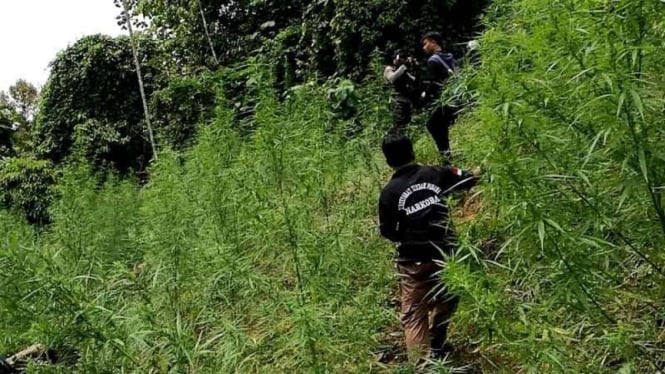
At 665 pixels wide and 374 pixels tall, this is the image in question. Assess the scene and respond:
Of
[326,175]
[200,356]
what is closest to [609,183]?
[200,356]

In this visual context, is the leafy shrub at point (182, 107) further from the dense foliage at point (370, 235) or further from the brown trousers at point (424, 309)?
the brown trousers at point (424, 309)

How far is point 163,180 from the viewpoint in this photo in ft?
18.5

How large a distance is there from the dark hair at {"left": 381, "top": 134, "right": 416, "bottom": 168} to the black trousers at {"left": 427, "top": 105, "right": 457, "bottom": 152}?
6.31ft

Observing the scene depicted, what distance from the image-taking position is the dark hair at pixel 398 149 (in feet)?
10.2

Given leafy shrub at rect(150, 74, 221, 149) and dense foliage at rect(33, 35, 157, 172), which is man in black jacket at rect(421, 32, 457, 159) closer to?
leafy shrub at rect(150, 74, 221, 149)

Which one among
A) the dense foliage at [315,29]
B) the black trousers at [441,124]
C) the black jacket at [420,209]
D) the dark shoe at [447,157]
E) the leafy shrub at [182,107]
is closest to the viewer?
the black jacket at [420,209]

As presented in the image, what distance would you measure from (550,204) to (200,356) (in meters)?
2.11

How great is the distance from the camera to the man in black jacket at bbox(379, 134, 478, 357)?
3.07 metres

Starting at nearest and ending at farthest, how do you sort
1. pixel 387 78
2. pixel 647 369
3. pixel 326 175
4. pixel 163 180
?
pixel 647 369 → pixel 326 175 → pixel 163 180 → pixel 387 78

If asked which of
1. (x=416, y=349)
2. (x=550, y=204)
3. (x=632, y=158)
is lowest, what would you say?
(x=416, y=349)

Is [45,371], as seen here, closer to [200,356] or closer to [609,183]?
[200,356]

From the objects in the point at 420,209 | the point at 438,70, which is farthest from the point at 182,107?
the point at 420,209

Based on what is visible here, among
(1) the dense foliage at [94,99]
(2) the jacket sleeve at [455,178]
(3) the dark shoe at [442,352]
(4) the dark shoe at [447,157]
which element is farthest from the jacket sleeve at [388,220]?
(1) the dense foliage at [94,99]

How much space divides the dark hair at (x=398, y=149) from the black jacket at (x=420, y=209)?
0.04 metres
